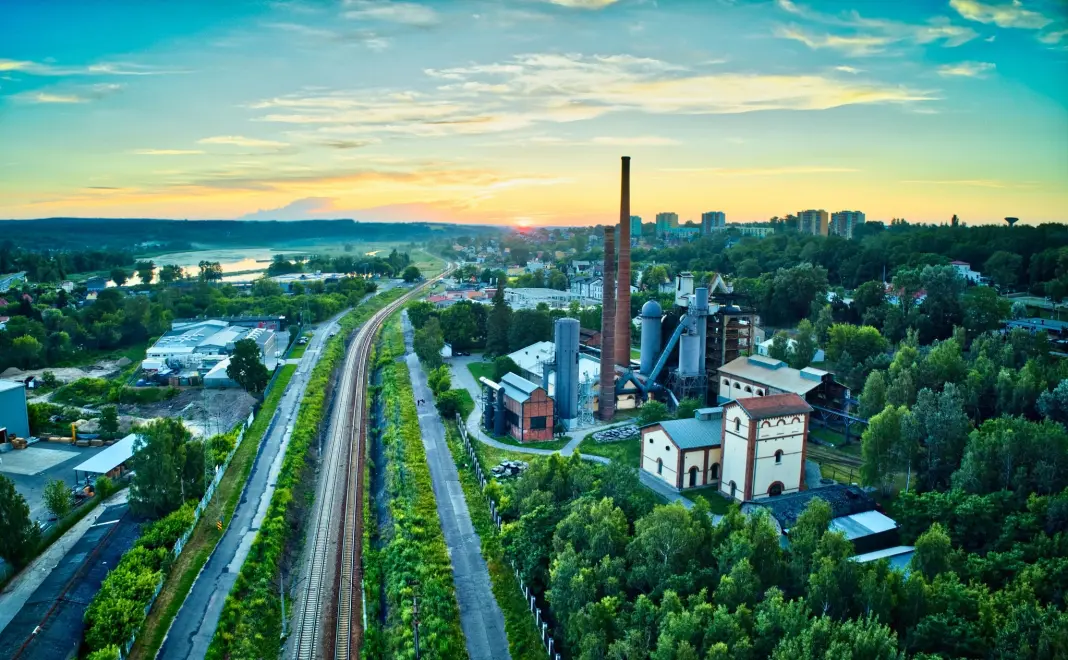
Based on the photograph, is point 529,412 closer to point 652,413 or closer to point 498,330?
point 652,413

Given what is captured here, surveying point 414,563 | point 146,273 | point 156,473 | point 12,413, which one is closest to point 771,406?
point 414,563

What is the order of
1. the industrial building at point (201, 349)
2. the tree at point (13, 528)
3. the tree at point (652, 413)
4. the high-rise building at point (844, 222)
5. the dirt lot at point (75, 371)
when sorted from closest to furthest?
the tree at point (13, 528) → the tree at point (652, 413) → the dirt lot at point (75, 371) → the industrial building at point (201, 349) → the high-rise building at point (844, 222)

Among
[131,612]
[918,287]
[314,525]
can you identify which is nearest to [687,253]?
[918,287]

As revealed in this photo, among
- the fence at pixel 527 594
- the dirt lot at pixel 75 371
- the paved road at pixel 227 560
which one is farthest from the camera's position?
the dirt lot at pixel 75 371

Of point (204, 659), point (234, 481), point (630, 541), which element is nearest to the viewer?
point (204, 659)

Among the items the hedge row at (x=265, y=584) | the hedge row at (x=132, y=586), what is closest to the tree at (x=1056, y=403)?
the hedge row at (x=265, y=584)

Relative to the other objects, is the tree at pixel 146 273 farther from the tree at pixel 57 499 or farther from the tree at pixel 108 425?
the tree at pixel 57 499

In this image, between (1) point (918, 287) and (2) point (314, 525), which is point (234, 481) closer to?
(2) point (314, 525)
